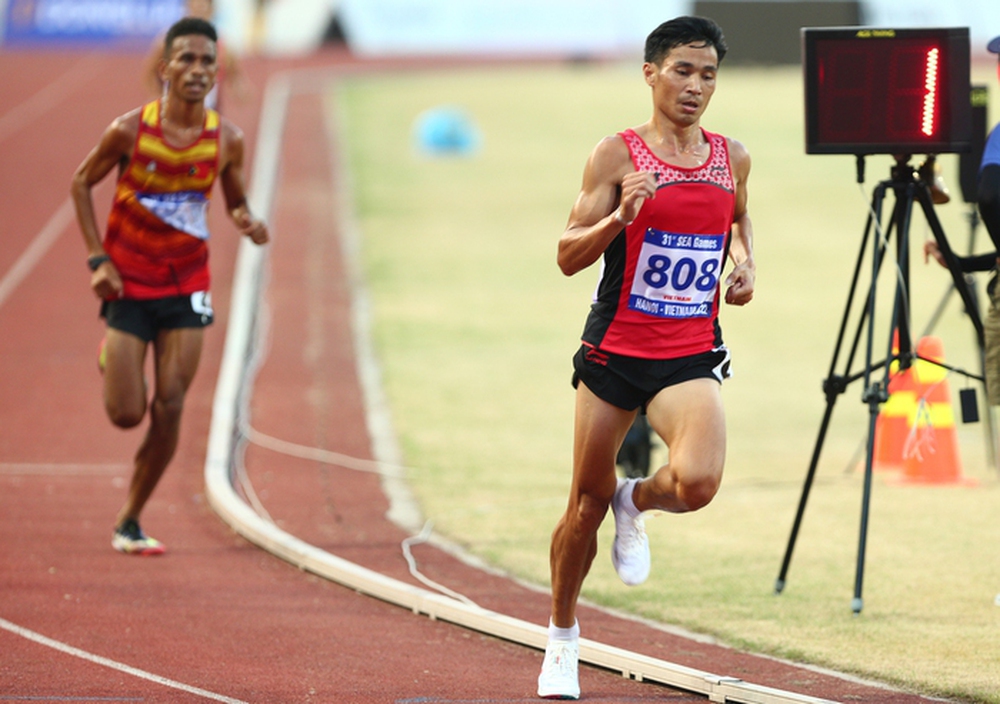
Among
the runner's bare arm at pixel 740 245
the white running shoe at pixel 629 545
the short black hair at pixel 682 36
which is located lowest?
the white running shoe at pixel 629 545

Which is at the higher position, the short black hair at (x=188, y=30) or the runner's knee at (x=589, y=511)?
the short black hair at (x=188, y=30)

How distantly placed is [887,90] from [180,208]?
11.3 ft

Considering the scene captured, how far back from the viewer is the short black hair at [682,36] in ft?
17.2

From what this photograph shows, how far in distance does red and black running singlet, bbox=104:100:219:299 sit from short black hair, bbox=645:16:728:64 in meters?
2.99

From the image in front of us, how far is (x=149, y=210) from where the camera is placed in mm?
7520

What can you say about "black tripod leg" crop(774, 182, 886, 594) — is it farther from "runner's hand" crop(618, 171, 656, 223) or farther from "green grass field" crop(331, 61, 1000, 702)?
"runner's hand" crop(618, 171, 656, 223)

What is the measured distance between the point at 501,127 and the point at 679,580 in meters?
22.9

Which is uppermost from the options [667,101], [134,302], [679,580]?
[667,101]

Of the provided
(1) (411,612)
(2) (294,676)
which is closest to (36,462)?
(1) (411,612)

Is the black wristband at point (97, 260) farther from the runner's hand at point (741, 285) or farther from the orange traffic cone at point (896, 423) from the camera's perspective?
the orange traffic cone at point (896, 423)

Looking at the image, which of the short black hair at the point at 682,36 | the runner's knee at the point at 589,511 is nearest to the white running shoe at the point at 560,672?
the runner's knee at the point at 589,511

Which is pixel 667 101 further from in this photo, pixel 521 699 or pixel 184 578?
pixel 184 578

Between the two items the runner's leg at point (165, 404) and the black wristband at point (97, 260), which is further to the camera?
the runner's leg at point (165, 404)

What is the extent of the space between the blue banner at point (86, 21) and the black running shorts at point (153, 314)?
107 feet
